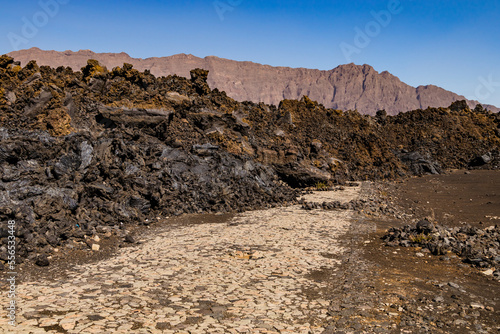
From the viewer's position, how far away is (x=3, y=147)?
1145 centimetres

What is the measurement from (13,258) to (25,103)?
1245cm

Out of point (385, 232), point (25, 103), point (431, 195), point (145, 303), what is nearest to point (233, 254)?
point (145, 303)

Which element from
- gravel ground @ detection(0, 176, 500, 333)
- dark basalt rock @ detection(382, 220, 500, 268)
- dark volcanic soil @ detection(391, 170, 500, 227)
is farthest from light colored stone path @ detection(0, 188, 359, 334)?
dark volcanic soil @ detection(391, 170, 500, 227)

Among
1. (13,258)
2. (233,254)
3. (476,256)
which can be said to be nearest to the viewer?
(13,258)

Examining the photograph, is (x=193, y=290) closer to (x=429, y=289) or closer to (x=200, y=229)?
(x=429, y=289)

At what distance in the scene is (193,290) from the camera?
7.03m

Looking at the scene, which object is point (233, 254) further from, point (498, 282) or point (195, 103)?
point (195, 103)

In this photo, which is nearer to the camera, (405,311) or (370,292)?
(405,311)

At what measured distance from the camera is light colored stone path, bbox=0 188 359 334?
220 inches

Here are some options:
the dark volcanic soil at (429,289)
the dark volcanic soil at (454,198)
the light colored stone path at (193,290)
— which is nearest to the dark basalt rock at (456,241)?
the dark volcanic soil at (429,289)

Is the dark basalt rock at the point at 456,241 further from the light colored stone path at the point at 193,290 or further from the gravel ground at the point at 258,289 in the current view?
the light colored stone path at the point at 193,290

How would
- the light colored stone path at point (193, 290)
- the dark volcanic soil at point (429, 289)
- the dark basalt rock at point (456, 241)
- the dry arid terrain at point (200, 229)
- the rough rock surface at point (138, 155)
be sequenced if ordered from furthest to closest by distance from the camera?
1. the rough rock surface at point (138, 155)
2. the dark basalt rock at point (456, 241)
3. the dry arid terrain at point (200, 229)
4. the dark volcanic soil at point (429, 289)
5. the light colored stone path at point (193, 290)

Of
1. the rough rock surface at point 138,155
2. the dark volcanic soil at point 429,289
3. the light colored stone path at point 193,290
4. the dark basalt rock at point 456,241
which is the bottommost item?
the light colored stone path at point 193,290

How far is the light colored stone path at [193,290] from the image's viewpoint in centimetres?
559
